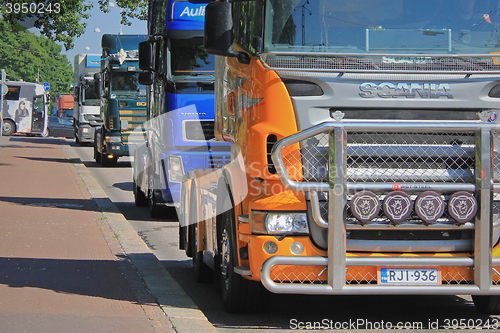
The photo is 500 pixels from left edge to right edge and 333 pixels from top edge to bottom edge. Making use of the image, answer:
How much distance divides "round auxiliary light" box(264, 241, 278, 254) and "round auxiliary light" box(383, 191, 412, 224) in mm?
834

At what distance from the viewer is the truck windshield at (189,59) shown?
39.1 ft

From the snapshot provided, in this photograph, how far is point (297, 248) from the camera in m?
5.34

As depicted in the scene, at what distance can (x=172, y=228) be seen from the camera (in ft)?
39.5

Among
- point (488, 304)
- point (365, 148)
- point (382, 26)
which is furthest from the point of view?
point (488, 304)

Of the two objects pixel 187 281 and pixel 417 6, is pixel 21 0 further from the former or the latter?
pixel 417 6

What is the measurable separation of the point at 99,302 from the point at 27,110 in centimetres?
4494

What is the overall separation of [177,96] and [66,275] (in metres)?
4.93

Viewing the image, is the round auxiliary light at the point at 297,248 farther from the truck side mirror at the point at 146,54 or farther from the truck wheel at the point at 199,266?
the truck side mirror at the point at 146,54

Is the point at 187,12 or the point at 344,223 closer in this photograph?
the point at 344,223

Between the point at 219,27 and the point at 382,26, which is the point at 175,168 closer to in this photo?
the point at 219,27

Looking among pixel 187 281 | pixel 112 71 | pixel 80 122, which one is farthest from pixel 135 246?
pixel 80 122

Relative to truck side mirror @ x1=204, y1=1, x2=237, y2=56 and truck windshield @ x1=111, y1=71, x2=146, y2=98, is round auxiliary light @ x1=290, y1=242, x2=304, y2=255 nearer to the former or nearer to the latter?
truck side mirror @ x1=204, y1=1, x2=237, y2=56

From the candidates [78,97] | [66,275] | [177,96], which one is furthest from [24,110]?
[66,275]

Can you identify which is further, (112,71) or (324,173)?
(112,71)
